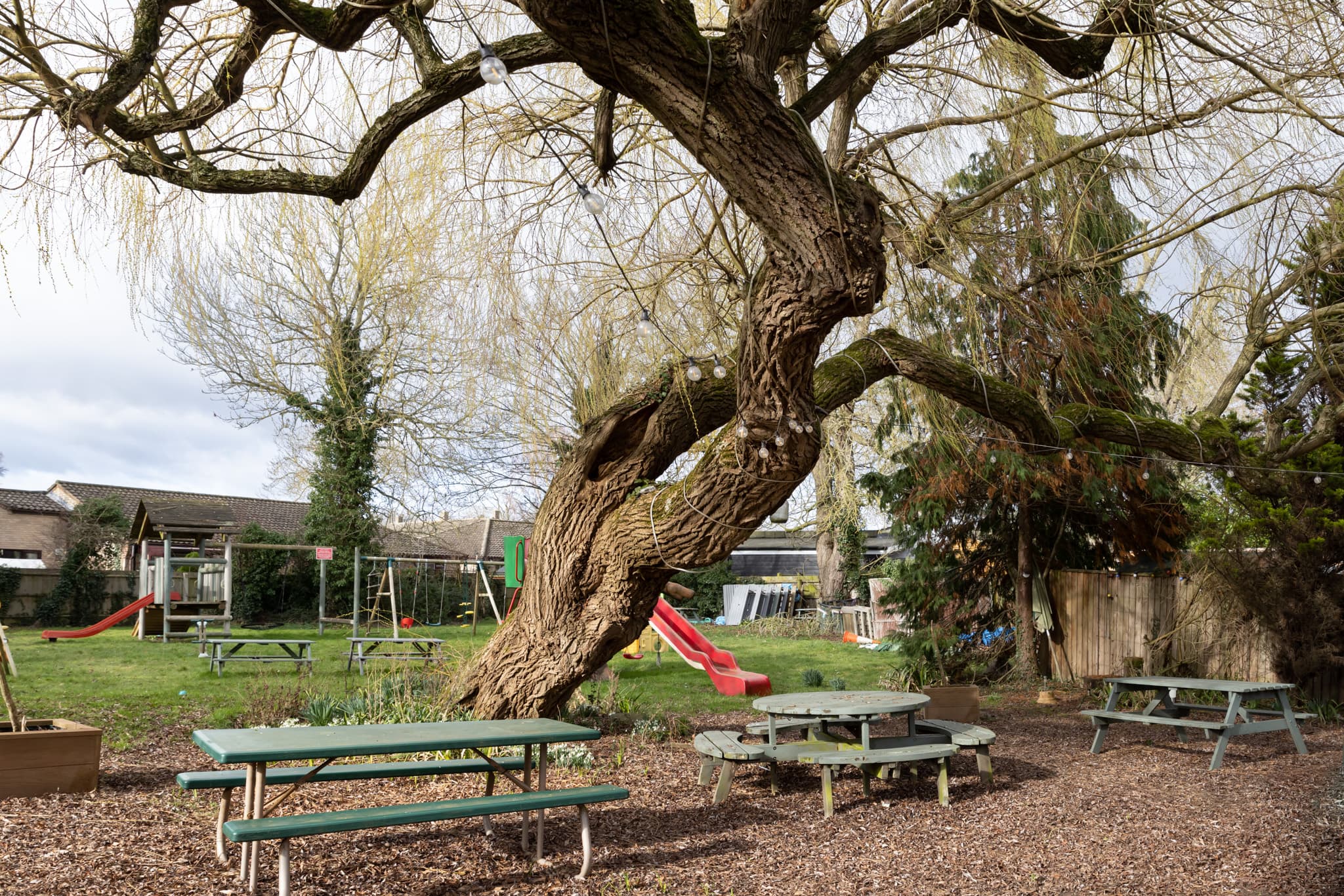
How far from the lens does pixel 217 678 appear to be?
1142 cm

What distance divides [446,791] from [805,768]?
2.54 metres

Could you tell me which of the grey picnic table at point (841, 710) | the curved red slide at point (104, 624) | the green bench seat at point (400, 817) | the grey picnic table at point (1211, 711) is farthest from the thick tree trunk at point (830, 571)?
the green bench seat at point (400, 817)

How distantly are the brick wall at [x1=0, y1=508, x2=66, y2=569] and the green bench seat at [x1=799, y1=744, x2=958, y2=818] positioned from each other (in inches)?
1127

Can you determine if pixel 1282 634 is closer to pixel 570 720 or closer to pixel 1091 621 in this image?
pixel 1091 621

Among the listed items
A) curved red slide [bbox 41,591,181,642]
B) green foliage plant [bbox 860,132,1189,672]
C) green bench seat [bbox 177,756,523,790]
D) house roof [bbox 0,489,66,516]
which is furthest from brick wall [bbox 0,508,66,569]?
green bench seat [bbox 177,756,523,790]

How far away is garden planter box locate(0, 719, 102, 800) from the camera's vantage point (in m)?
5.04

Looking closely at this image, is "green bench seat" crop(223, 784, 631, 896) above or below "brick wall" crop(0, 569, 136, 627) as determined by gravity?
below

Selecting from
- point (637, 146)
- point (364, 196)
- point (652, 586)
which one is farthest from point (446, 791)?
point (637, 146)

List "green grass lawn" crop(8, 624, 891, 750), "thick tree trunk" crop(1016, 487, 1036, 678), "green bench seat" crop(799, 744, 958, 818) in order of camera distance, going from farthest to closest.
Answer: "thick tree trunk" crop(1016, 487, 1036, 678), "green grass lawn" crop(8, 624, 891, 750), "green bench seat" crop(799, 744, 958, 818)

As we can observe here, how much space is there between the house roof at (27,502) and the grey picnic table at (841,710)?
29.2 metres

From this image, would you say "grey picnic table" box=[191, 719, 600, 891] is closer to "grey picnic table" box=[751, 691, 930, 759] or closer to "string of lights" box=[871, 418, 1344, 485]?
"grey picnic table" box=[751, 691, 930, 759]

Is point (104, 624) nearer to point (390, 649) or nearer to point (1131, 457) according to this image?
point (390, 649)

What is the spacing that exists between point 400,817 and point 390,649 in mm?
13062

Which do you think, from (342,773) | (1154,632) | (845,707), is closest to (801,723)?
(845,707)
